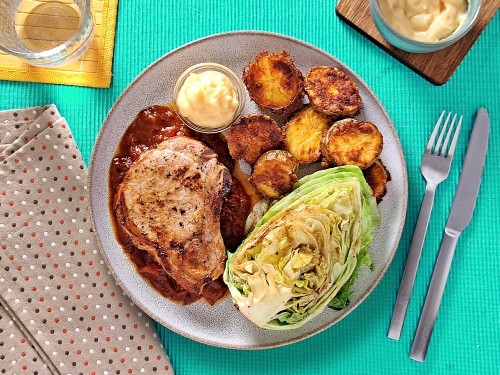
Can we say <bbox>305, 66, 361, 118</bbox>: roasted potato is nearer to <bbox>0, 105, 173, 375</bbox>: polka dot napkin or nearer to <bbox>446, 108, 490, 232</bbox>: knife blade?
<bbox>446, 108, 490, 232</bbox>: knife blade

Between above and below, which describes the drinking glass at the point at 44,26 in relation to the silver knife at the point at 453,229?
above

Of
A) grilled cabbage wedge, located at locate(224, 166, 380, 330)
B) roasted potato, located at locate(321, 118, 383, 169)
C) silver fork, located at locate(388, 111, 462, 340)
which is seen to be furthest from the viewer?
silver fork, located at locate(388, 111, 462, 340)

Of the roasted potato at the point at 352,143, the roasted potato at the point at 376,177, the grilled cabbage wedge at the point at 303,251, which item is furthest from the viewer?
the roasted potato at the point at 376,177

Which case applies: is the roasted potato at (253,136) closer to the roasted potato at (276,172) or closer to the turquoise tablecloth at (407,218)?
the roasted potato at (276,172)

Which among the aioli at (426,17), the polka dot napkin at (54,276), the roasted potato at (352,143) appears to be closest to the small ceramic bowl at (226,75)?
the roasted potato at (352,143)

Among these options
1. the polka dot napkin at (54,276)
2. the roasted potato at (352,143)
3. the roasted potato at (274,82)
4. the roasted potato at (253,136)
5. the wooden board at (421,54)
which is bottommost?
the polka dot napkin at (54,276)

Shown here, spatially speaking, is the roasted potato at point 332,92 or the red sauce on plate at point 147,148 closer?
the roasted potato at point 332,92

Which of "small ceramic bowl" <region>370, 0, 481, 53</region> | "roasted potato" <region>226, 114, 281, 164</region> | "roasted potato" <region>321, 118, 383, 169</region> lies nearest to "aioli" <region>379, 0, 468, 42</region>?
"small ceramic bowl" <region>370, 0, 481, 53</region>

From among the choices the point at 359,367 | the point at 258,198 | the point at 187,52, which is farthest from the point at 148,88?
the point at 359,367
